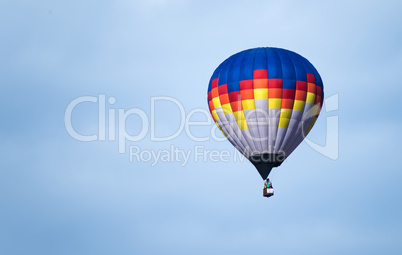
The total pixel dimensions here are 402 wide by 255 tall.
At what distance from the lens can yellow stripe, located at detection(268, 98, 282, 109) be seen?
50.8 m

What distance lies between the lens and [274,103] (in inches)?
2003

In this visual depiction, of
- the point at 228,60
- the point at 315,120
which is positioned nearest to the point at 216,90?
the point at 228,60

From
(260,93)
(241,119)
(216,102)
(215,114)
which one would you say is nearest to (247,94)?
(260,93)

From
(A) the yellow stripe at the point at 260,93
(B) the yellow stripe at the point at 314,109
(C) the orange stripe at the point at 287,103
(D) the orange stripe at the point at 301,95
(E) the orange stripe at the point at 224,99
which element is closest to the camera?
(A) the yellow stripe at the point at 260,93

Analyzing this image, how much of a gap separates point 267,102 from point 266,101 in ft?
0.20

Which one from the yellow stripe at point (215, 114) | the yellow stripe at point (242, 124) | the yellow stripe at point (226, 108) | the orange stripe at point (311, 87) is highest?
the orange stripe at point (311, 87)

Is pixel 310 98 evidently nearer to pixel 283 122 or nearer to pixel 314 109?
pixel 314 109

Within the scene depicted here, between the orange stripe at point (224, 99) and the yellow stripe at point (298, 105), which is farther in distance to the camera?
the orange stripe at point (224, 99)

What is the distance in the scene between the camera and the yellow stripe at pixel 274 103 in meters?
50.8

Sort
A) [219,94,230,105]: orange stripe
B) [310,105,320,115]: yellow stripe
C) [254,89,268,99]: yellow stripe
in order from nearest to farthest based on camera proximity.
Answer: [254,89,268,99]: yellow stripe < [219,94,230,105]: orange stripe < [310,105,320,115]: yellow stripe

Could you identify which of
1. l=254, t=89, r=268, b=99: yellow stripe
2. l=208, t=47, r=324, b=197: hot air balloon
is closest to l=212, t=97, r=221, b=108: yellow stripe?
l=208, t=47, r=324, b=197: hot air balloon

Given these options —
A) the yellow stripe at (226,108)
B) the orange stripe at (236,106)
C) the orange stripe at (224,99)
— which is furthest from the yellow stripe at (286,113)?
the orange stripe at (224,99)

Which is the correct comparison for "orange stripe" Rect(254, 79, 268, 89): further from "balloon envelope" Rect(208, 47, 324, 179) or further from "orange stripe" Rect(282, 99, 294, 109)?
"orange stripe" Rect(282, 99, 294, 109)

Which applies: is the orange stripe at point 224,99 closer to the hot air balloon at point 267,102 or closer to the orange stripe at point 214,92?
the hot air balloon at point 267,102
